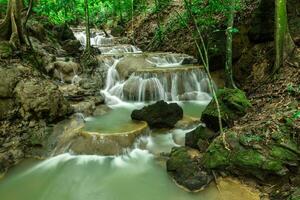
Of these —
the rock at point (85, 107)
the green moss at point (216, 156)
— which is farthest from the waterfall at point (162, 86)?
the green moss at point (216, 156)

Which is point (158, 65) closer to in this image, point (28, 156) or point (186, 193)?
point (28, 156)

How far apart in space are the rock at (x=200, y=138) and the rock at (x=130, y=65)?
221 inches

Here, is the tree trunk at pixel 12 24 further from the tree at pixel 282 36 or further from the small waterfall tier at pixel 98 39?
the small waterfall tier at pixel 98 39

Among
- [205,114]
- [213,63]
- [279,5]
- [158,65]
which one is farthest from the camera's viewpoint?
[158,65]

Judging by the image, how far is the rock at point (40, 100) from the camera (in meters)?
7.75

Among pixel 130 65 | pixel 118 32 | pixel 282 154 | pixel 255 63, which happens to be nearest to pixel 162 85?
pixel 130 65

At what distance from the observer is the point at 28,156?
23.6 ft

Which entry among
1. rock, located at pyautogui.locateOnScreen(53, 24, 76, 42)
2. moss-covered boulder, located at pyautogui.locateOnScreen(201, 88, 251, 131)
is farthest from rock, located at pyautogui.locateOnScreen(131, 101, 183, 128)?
rock, located at pyautogui.locateOnScreen(53, 24, 76, 42)

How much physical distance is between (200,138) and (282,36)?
11.3 feet

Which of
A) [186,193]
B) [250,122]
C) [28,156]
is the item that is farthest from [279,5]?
[28,156]

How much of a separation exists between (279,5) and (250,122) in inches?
135

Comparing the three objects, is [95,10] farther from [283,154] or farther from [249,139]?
[283,154]

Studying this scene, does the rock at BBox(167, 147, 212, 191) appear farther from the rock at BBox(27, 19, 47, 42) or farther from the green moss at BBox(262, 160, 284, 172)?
the rock at BBox(27, 19, 47, 42)

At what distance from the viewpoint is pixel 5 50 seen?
8547 millimetres
